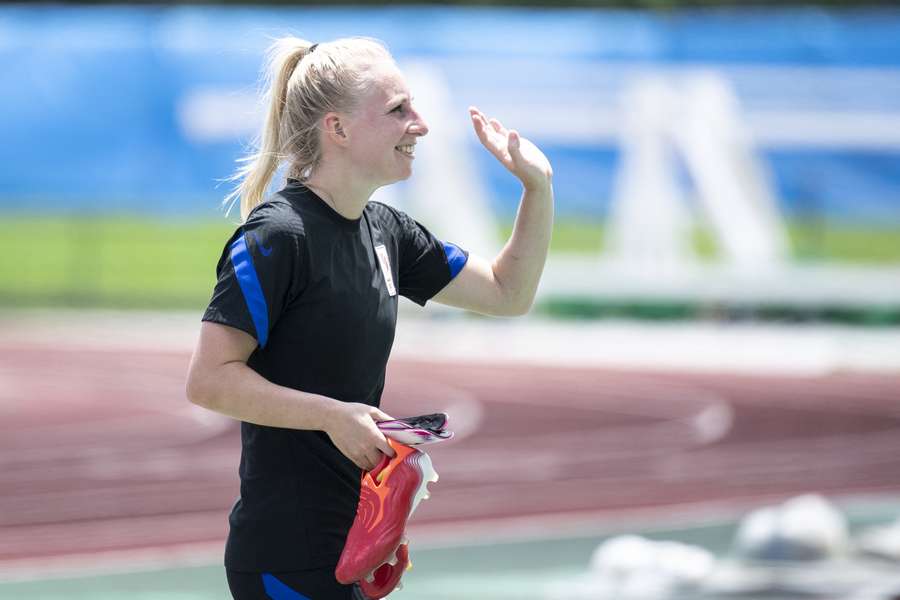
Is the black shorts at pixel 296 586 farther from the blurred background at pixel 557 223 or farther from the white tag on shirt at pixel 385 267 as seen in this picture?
the blurred background at pixel 557 223

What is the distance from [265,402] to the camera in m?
2.75

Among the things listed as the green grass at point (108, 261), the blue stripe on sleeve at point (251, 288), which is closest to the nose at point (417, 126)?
the blue stripe on sleeve at point (251, 288)

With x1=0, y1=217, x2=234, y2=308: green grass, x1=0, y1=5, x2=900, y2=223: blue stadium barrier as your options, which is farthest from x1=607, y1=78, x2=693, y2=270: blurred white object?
x1=0, y1=217, x2=234, y2=308: green grass

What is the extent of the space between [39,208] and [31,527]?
12.5 m

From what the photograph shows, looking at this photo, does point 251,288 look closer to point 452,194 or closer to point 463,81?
point 452,194

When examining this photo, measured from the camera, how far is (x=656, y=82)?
18516mm

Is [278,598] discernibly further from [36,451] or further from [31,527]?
[36,451]

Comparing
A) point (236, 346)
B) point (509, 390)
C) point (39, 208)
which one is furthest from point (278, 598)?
point (39, 208)

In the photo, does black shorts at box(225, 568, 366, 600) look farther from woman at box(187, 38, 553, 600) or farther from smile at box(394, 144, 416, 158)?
smile at box(394, 144, 416, 158)

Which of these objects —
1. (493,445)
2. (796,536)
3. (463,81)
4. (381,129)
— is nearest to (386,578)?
(381,129)

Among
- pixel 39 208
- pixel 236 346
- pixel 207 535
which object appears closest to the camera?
pixel 236 346

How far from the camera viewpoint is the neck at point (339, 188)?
9.68 ft

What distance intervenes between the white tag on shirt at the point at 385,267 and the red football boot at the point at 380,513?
36 cm

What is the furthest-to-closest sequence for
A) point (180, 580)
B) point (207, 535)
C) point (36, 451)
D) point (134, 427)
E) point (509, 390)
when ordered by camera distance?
point (509, 390) → point (134, 427) → point (36, 451) → point (207, 535) → point (180, 580)
